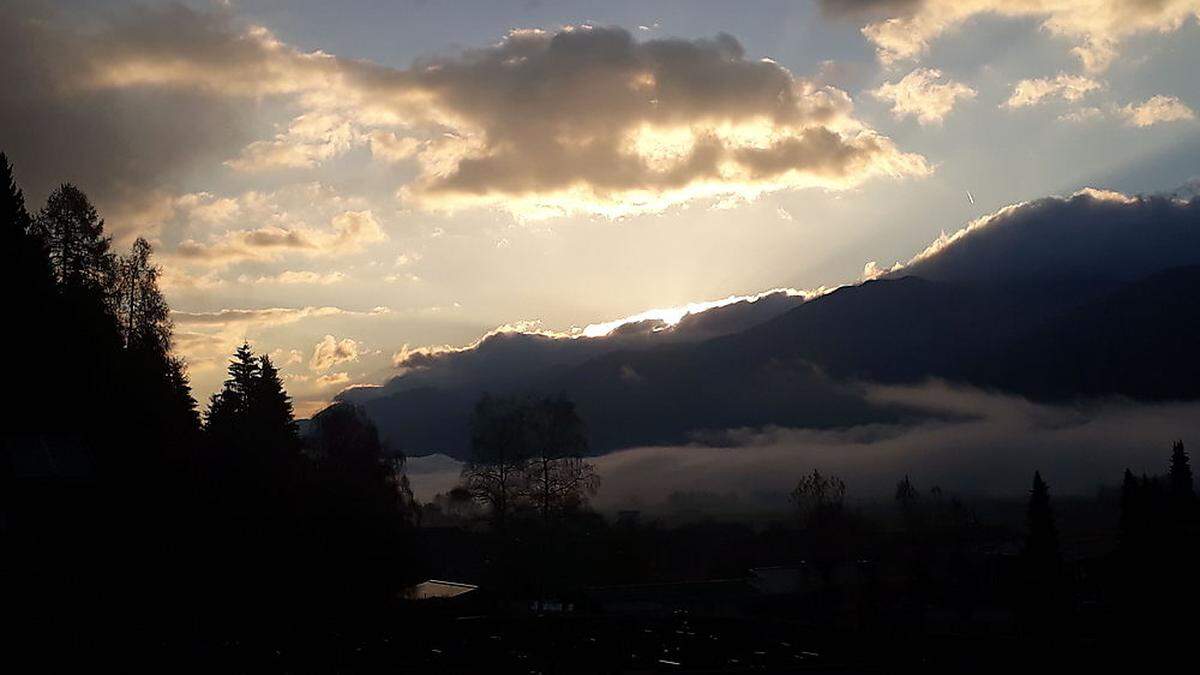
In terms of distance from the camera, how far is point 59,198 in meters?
65.9

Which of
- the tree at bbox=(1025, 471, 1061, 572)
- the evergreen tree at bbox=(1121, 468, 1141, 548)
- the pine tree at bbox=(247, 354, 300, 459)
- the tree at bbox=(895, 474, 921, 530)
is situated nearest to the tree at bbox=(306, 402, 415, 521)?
the pine tree at bbox=(247, 354, 300, 459)

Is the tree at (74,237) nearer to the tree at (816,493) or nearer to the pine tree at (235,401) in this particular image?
the pine tree at (235,401)

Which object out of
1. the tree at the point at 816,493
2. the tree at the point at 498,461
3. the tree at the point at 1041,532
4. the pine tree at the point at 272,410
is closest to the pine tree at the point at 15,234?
the pine tree at the point at 272,410

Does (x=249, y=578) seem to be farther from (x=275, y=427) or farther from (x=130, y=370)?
(x=275, y=427)

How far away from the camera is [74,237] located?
2628 inches

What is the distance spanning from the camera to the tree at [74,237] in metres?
65.8

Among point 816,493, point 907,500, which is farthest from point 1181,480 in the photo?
point 907,500

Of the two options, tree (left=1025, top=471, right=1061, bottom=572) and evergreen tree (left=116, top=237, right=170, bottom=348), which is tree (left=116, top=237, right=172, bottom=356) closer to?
evergreen tree (left=116, top=237, right=170, bottom=348)

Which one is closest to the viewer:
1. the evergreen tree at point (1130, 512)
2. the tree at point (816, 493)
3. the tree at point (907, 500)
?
the evergreen tree at point (1130, 512)

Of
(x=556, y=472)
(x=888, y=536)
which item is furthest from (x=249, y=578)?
(x=888, y=536)

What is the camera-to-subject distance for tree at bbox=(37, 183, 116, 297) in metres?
65.8

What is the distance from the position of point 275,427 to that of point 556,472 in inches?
993

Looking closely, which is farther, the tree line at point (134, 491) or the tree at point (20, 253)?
the tree at point (20, 253)

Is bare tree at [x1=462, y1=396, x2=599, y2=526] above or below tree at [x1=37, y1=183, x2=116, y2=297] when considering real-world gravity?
below
